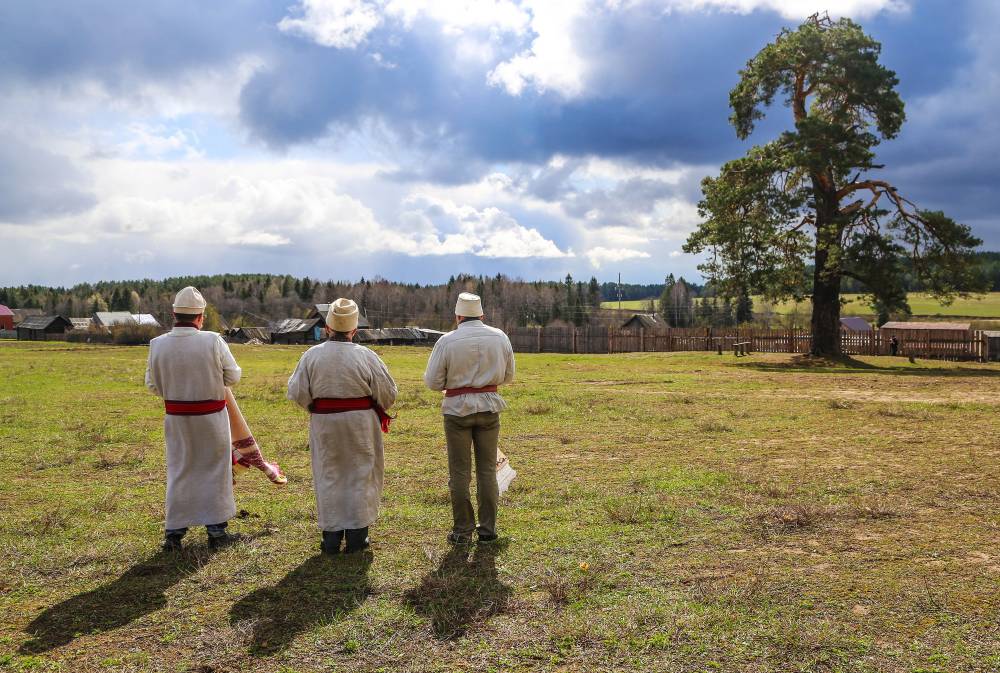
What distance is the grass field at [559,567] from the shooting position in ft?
13.7

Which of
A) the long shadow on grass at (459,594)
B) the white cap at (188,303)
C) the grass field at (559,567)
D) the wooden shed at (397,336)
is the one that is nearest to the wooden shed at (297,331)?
the wooden shed at (397,336)

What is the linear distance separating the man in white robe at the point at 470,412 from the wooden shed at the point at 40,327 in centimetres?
11111

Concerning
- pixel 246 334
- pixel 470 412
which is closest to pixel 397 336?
pixel 246 334

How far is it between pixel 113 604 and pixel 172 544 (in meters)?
1.15

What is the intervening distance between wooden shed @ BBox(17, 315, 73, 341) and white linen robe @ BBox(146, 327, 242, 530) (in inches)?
4332

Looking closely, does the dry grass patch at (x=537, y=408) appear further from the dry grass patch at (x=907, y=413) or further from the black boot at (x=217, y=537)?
the black boot at (x=217, y=537)

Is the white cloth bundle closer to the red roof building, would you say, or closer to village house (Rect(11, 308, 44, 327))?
the red roof building

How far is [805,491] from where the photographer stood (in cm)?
786

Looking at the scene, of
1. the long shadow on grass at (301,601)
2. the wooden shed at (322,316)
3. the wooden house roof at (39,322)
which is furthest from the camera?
the wooden house roof at (39,322)

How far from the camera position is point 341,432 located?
5953 mm

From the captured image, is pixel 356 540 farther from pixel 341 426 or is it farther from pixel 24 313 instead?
pixel 24 313

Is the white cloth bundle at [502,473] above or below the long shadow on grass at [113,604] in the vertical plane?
above

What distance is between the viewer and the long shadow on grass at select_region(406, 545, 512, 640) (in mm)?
4512

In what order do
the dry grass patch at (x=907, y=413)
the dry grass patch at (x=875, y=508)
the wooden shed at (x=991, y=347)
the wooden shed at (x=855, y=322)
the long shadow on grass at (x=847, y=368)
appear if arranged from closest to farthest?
the dry grass patch at (x=875, y=508) < the dry grass patch at (x=907, y=413) < the long shadow on grass at (x=847, y=368) < the wooden shed at (x=991, y=347) < the wooden shed at (x=855, y=322)
